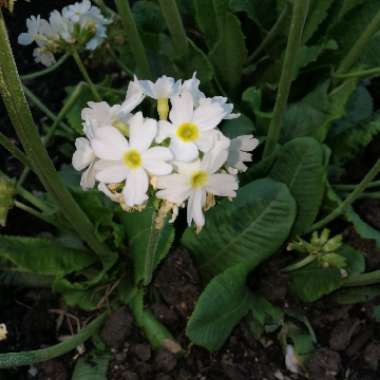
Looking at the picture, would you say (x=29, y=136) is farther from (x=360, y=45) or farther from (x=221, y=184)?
(x=360, y=45)

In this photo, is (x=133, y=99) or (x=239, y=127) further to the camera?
(x=239, y=127)

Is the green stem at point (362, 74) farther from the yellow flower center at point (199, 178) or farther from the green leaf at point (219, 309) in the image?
the yellow flower center at point (199, 178)

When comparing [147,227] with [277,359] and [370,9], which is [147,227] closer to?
[277,359]

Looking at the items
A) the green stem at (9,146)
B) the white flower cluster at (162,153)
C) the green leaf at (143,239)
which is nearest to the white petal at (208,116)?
the white flower cluster at (162,153)

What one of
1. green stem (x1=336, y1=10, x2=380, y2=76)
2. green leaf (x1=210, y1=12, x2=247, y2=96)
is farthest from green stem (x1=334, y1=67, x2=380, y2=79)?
green leaf (x1=210, y1=12, x2=247, y2=96)

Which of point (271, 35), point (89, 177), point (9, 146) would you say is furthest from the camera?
point (271, 35)

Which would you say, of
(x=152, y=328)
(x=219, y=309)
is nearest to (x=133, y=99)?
Answer: (x=219, y=309)

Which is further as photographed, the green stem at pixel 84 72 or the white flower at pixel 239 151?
the green stem at pixel 84 72

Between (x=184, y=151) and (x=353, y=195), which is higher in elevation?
(x=184, y=151)
